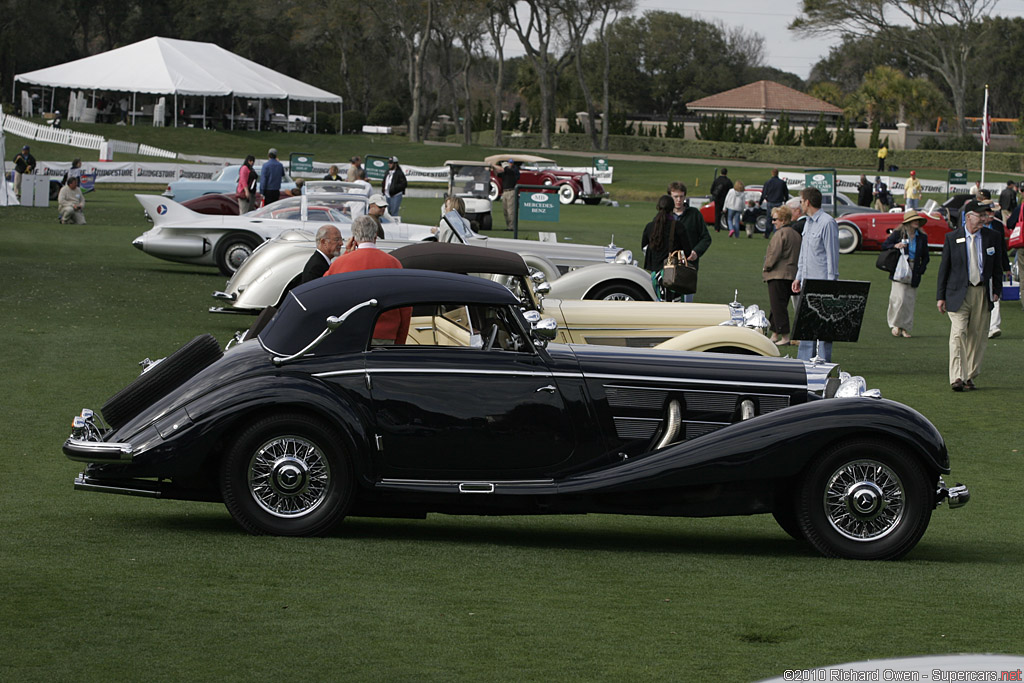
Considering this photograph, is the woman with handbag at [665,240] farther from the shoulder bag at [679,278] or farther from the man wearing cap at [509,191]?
the man wearing cap at [509,191]

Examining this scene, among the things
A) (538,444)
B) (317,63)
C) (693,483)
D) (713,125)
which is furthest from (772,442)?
(317,63)

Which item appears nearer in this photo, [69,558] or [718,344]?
[69,558]

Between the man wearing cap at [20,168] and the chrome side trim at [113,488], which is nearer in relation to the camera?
the chrome side trim at [113,488]

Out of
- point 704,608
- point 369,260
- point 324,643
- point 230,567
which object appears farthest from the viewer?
point 369,260

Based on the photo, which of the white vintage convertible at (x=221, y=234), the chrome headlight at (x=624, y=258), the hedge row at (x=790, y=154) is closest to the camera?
the chrome headlight at (x=624, y=258)

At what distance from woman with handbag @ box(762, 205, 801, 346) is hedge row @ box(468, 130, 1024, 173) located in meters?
61.1

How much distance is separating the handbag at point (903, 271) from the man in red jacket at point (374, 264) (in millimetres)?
9437

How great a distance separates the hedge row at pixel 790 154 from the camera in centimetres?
7450

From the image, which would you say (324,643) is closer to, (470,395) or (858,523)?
(470,395)

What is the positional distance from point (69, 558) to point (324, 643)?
1.93m

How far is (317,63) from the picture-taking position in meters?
100

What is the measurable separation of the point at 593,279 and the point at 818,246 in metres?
2.83

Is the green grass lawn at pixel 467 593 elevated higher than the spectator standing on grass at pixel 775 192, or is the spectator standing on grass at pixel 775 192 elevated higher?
the spectator standing on grass at pixel 775 192

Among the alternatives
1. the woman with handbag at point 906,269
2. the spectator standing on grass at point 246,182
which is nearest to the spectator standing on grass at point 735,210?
the spectator standing on grass at point 246,182
